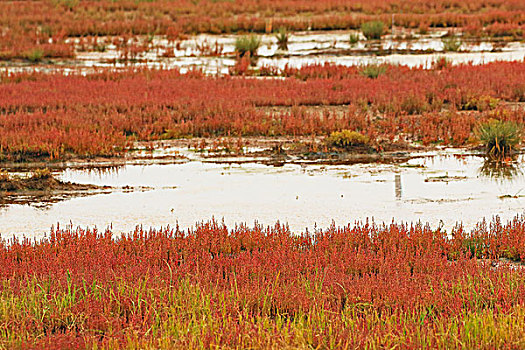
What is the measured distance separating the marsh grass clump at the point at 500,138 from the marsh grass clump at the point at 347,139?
7.30ft

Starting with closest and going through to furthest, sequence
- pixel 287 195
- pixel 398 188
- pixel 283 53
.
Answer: pixel 287 195 < pixel 398 188 < pixel 283 53

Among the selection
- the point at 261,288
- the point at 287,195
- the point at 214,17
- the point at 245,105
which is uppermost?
the point at 214,17

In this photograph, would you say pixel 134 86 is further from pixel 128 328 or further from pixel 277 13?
pixel 277 13

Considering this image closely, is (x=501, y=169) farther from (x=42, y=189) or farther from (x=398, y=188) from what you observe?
(x=42, y=189)

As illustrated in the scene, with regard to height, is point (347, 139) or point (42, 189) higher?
point (347, 139)

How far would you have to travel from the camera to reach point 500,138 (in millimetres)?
14391

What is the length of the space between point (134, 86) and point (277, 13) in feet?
75.5

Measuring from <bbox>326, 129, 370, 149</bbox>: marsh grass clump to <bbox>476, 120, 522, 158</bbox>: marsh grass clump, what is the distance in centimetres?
223

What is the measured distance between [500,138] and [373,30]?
20.2 meters

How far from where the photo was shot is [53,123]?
16484 mm

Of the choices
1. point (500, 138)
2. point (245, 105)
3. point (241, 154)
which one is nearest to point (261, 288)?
point (241, 154)

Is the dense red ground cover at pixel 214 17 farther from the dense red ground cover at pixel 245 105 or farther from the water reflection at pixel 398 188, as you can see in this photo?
the water reflection at pixel 398 188

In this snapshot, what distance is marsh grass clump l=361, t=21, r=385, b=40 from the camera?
33.8 metres

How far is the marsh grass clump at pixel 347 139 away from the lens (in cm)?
1491
